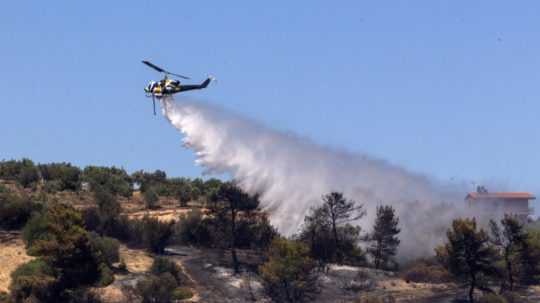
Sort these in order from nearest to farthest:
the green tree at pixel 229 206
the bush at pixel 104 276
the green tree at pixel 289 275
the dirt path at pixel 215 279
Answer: the bush at pixel 104 276 < the green tree at pixel 289 275 < the dirt path at pixel 215 279 < the green tree at pixel 229 206

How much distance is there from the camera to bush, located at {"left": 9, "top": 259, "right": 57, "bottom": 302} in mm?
71500

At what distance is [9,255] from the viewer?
269 feet

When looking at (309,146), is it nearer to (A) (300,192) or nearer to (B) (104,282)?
(A) (300,192)

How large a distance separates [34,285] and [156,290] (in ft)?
31.3

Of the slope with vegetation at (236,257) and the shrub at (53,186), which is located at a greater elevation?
the shrub at (53,186)

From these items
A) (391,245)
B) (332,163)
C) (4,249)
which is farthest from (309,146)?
(4,249)

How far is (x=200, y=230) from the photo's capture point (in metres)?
96.4

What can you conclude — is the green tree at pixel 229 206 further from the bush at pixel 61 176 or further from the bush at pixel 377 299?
the bush at pixel 61 176

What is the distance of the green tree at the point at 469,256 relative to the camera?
81.7 metres

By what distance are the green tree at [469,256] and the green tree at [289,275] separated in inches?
484

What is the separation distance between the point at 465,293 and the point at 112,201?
37.0 m

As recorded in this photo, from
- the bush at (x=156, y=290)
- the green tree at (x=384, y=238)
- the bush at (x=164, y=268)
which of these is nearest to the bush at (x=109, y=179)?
the bush at (x=164, y=268)

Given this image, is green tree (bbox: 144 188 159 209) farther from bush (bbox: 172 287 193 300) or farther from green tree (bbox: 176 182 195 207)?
bush (bbox: 172 287 193 300)

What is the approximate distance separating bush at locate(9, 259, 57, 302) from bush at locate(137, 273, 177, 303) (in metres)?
6.94
